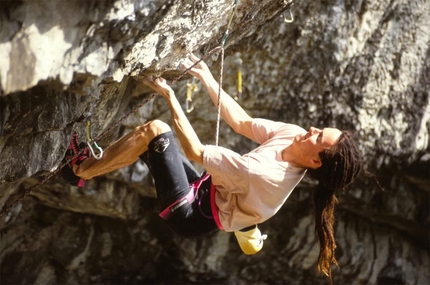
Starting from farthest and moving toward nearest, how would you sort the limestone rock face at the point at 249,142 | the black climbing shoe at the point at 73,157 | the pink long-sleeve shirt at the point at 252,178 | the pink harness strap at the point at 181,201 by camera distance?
Answer: the black climbing shoe at the point at 73,157
the pink harness strap at the point at 181,201
the limestone rock face at the point at 249,142
the pink long-sleeve shirt at the point at 252,178

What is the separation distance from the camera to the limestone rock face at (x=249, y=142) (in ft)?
9.61

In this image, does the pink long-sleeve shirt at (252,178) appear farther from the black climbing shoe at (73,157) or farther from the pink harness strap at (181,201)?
the black climbing shoe at (73,157)

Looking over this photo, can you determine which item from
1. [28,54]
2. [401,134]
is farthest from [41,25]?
[401,134]

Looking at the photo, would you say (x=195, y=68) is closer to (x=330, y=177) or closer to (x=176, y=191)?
(x=176, y=191)

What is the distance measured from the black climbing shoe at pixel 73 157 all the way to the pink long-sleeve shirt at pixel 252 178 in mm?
684

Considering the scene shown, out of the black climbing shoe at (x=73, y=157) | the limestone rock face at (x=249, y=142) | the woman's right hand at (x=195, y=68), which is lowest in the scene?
the limestone rock face at (x=249, y=142)

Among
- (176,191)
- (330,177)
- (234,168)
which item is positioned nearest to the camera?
(234,168)

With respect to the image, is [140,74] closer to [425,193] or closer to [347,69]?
[347,69]

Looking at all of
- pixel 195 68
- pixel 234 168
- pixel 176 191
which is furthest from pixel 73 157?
pixel 234 168

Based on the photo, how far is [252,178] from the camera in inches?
109

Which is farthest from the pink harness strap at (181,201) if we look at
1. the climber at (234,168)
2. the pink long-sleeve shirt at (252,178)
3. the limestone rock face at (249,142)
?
the limestone rock face at (249,142)

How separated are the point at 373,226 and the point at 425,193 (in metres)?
0.55

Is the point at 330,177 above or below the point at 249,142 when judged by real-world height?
above

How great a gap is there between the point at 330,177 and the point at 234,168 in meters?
0.45
